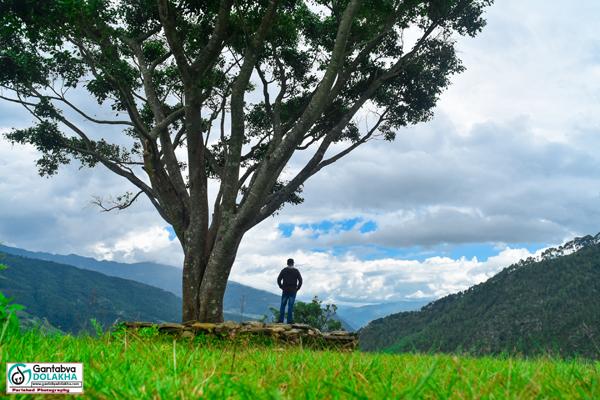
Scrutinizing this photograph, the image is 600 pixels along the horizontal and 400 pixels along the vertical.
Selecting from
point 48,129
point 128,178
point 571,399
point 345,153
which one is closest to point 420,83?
point 345,153

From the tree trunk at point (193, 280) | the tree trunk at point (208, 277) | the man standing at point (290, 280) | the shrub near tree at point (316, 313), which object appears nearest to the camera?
the tree trunk at point (208, 277)

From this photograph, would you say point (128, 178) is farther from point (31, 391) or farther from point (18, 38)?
point (31, 391)

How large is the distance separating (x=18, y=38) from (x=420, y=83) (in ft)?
44.1

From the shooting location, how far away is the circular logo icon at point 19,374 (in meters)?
3.04

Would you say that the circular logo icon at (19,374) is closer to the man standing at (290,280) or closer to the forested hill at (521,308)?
the man standing at (290,280)

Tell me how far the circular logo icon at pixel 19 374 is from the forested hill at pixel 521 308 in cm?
6722

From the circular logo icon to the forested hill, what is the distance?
67221mm

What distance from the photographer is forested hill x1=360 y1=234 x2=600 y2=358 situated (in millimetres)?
73125

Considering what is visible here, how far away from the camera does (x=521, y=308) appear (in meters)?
84.1

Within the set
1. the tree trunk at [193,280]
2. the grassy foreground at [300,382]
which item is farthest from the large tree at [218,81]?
the grassy foreground at [300,382]

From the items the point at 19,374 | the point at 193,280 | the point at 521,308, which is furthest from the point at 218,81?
the point at 521,308

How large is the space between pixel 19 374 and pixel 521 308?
8986 cm

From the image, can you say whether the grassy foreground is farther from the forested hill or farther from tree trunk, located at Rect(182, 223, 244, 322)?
the forested hill

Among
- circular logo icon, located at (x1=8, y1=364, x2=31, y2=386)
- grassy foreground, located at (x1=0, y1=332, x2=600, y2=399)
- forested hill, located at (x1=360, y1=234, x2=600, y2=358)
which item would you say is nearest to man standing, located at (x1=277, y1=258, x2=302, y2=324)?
grassy foreground, located at (x1=0, y1=332, x2=600, y2=399)
